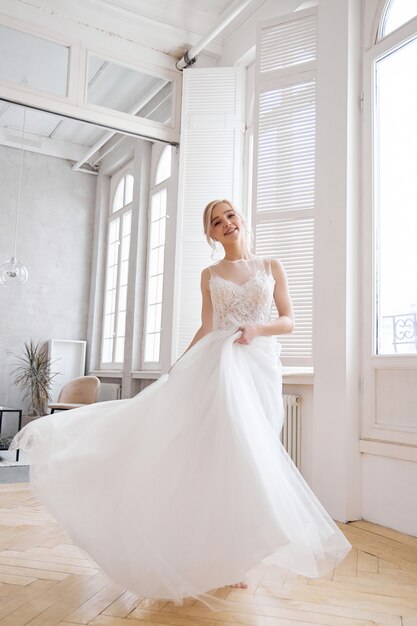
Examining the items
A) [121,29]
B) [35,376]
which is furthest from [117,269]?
[121,29]

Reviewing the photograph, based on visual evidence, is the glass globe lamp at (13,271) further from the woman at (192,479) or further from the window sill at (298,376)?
the woman at (192,479)

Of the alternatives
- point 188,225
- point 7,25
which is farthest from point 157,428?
point 7,25

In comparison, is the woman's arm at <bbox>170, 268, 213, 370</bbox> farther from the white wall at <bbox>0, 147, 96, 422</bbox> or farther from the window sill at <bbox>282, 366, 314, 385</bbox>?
the white wall at <bbox>0, 147, 96, 422</bbox>

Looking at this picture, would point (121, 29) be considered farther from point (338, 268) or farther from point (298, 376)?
point (298, 376)

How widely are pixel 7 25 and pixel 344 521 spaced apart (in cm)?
452

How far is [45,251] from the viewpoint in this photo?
8391 millimetres

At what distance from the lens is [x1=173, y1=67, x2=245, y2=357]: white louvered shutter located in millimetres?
4879

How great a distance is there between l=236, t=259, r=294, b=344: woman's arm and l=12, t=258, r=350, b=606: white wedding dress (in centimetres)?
6

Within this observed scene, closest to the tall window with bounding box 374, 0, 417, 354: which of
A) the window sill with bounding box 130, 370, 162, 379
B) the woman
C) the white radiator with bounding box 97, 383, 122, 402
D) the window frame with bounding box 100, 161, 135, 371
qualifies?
the woman

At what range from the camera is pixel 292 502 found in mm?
1929

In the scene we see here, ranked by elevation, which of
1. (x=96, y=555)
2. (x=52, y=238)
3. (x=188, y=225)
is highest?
(x=52, y=238)

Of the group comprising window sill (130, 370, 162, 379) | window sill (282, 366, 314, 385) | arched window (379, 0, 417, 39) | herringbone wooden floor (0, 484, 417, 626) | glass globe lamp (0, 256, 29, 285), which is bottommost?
herringbone wooden floor (0, 484, 417, 626)

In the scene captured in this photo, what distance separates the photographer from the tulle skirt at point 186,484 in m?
1.78

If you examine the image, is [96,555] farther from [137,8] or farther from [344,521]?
[137,8]
